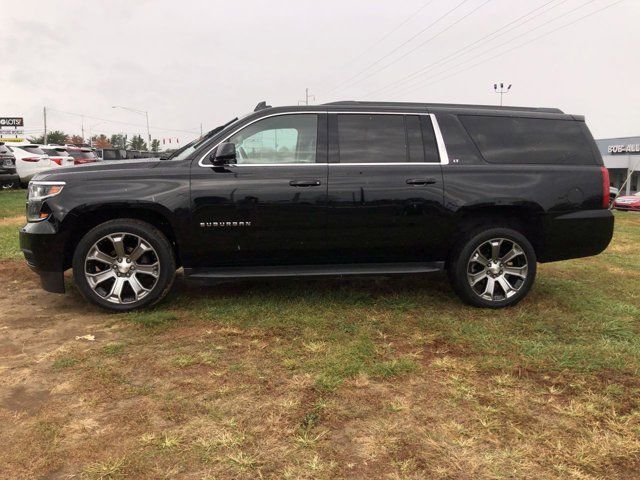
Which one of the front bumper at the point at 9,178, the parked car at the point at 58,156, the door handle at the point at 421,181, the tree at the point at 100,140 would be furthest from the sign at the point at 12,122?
the door handle at the point at 421,181

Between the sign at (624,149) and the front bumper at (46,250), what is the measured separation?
5703cm

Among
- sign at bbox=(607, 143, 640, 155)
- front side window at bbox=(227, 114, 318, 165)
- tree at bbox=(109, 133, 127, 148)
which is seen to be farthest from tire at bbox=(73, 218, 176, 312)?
tree at bbox=(109, 133, 127, 148)

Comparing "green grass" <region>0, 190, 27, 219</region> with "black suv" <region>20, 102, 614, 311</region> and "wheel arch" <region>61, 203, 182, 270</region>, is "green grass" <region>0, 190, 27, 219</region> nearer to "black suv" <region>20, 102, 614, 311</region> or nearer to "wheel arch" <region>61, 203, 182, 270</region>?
"wheel arch" <region>61, 203, 182, 270</region>

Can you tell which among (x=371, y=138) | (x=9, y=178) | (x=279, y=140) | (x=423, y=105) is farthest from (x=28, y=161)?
(x=423, y=105)

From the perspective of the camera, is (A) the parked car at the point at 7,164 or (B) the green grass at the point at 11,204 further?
(A) the parked car at the point at 7,164

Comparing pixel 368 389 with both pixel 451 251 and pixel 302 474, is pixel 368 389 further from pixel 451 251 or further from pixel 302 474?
pixel 451 251

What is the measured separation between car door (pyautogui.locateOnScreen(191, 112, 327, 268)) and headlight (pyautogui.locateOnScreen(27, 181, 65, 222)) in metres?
1.15

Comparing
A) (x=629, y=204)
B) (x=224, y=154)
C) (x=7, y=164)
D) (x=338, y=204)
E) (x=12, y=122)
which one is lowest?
(x=629, y=204)

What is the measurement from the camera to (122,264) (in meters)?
4.32

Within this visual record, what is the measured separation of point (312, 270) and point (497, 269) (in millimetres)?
1688

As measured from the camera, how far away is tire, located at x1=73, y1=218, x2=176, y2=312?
423cm

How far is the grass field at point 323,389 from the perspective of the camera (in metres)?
2.29

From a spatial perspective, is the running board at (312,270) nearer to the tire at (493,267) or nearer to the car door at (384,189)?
the car door at (384,189)

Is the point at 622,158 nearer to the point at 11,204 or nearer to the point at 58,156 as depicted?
the point at 58,156
